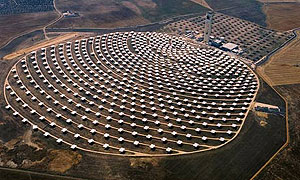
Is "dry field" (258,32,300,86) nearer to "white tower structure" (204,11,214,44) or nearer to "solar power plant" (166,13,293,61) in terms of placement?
"solar power plant" (166,13,293,61)

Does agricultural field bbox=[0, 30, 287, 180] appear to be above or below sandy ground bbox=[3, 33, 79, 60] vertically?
below

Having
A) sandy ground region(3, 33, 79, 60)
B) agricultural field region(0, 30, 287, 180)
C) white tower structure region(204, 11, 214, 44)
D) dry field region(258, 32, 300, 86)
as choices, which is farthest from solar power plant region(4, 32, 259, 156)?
white tower structure region(204, 11, 214, 44)

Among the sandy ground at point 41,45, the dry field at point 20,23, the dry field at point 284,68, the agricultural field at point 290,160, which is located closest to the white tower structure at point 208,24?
the dry field at point 284,68

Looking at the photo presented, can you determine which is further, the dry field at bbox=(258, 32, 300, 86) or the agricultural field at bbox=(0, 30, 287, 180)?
the dry field at bbox=(258, 32, 300, 86)

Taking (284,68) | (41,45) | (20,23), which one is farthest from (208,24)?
(20,23)

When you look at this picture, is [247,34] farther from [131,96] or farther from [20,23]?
[20,23]

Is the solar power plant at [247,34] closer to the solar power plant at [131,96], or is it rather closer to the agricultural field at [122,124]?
the solar power plant at [131,96]

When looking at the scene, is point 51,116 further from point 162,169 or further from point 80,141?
point 162,169
